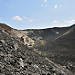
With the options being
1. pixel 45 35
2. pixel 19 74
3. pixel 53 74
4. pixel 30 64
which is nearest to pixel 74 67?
pixel 53 74

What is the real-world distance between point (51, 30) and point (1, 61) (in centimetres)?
8594

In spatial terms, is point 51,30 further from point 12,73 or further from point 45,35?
point 12,73

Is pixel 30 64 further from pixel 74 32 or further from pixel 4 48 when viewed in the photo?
pixel 74 32

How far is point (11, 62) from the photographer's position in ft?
41.0

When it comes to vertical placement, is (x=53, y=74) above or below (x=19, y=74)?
below

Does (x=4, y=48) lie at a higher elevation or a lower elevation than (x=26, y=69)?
higher

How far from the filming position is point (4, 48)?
14617mm

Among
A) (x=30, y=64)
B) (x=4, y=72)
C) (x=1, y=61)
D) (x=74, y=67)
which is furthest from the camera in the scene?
(x=74, y=67)

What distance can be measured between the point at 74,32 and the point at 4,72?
47.1m

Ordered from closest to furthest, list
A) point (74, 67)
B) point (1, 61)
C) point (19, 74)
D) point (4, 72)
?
point (4, 72), point (19, 74), point (1, 61), point (74, 67)

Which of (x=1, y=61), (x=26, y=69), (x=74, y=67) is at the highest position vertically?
(x=1, y=61)

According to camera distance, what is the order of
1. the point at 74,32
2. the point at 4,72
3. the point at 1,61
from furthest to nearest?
the point at 74,32, the point at 1,61, the point at 4,72

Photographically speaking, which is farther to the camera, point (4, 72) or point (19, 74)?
point (19, 74)

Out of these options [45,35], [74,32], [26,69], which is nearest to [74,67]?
[26,69]
